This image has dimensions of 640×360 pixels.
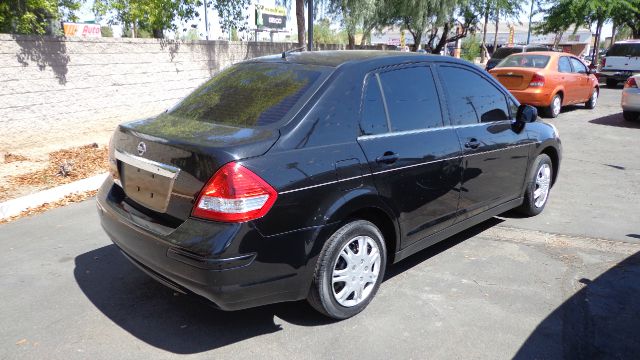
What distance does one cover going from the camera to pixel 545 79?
11477 mm

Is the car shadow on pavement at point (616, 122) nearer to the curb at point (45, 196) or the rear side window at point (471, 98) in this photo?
the rear side window at point (471, 98)

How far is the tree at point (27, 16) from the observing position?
7.82 metres

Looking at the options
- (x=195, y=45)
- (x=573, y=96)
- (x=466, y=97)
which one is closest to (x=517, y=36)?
(x=573, y=96)

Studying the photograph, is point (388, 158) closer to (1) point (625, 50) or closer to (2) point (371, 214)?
(2) point (371, 214)

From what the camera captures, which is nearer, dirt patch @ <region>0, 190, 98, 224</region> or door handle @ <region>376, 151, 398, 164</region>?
door handle @ <region>376, 151, 398, 164</region>

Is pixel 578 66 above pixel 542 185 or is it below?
above

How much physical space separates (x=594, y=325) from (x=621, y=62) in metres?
20.2

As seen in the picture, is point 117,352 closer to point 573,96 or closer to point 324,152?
point 324,152

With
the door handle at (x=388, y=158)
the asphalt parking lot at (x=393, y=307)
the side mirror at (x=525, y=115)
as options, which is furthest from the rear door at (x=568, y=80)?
the door handle at (x=388, y=158)

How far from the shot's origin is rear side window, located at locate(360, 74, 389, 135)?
11.0ft

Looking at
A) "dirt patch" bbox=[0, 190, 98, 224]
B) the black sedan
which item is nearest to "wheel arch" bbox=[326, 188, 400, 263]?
the black sedan

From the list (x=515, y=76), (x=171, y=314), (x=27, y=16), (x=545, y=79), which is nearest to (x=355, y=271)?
(x=171, y=314)

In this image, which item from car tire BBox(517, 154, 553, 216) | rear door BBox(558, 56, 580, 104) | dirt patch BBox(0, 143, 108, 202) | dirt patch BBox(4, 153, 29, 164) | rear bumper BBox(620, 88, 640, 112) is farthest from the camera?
rear door BBox(558, 56, 580, 104)

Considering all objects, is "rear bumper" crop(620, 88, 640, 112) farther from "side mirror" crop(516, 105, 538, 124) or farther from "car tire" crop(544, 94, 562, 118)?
"side mirror" crop(516, 105, 538, 124)
